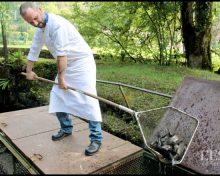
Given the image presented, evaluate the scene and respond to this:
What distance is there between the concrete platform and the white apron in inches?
16.0

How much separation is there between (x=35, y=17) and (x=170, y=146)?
5.97 ft

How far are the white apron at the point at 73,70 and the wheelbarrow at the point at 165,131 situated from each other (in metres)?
0.16

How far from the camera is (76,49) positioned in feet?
10.7

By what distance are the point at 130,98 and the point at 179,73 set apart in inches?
98.2

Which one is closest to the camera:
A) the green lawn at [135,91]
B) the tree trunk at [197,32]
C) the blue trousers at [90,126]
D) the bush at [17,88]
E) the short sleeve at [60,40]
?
the short sleeve at [60,40]

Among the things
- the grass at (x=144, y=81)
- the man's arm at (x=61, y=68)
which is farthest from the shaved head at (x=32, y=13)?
the grass at (x=144, y=81)

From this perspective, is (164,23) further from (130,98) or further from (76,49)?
(76,49)

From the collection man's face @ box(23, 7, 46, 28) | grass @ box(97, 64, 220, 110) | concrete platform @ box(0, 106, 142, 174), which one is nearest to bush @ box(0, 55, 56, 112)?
grass @ box(97, 64, 220, 110)

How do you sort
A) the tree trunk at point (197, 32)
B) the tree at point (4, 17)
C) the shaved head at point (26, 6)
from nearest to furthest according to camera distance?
1. the shaved head at point (26, 6)
2. the tree at point (4, 17)
3. the tree trunk at point (197, 32)

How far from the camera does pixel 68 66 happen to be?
3.37 metres

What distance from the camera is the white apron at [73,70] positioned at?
10.3ft

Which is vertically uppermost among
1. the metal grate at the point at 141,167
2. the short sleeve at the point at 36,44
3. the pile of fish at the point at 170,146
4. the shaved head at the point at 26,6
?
the shaved head at the point at 26,6

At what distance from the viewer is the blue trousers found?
335 centimetres

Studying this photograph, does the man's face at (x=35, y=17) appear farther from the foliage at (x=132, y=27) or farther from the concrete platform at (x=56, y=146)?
the foliage at (x=132, y=27)
